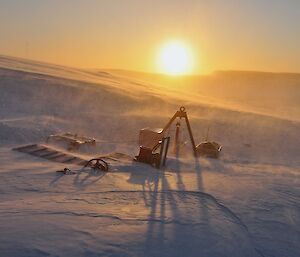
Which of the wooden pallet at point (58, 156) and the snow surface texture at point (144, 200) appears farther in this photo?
the wooden pallet at point (58, 156)

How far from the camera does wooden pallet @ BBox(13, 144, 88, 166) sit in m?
12.6

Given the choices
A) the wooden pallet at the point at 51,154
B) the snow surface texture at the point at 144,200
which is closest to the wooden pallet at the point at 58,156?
the wooden pallet at the point at 51,154

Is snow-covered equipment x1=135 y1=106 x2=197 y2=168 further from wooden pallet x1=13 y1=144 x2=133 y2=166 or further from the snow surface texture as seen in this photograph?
wooden pallet x1=13 y1=144 x2=133 y2=166

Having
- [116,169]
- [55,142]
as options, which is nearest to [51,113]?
[55,142]

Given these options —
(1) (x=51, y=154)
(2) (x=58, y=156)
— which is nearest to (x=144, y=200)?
(2) (x=58, y=156)

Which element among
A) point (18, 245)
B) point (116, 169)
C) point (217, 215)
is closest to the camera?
point (18, 245)

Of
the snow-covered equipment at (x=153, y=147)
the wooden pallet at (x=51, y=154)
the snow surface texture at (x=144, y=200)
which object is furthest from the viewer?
the snow-covered equipment at (x=153, y=147)

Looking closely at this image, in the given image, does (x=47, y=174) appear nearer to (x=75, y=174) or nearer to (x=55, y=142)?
(x=75, y=174)

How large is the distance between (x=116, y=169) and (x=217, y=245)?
5.43 metres

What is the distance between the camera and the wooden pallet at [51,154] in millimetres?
12625

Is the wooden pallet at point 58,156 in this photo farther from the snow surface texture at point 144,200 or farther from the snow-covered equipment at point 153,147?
the snow-covered equipment at point 153,147

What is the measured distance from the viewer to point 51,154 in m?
13.3

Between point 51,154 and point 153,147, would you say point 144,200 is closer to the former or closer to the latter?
point 153,147

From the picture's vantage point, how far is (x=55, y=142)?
15938 mm
